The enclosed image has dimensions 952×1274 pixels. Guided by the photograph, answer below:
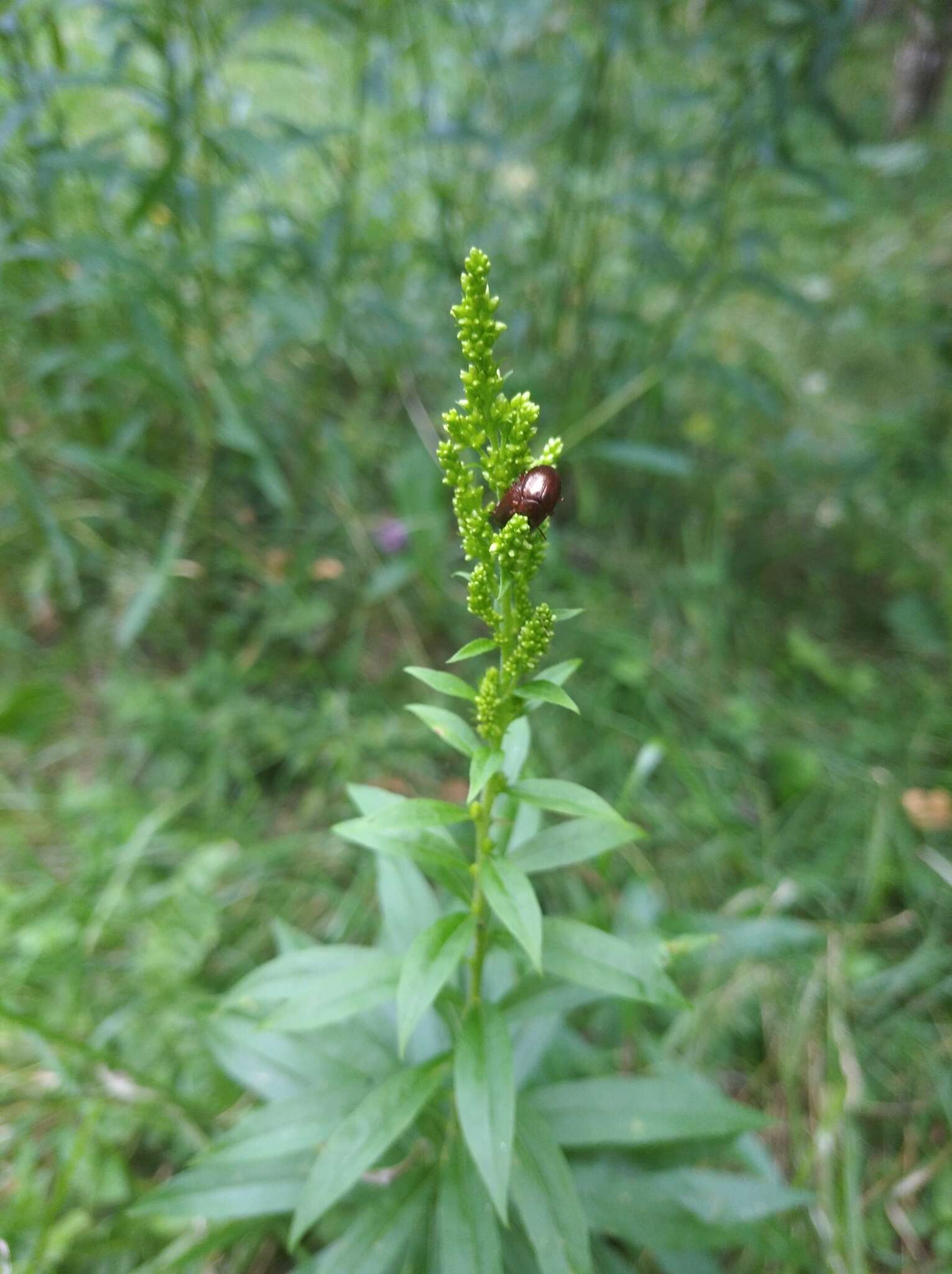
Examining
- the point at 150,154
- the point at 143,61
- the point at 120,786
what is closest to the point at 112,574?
the point at 120,786

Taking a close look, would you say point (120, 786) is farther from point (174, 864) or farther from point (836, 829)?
point (836, 829)

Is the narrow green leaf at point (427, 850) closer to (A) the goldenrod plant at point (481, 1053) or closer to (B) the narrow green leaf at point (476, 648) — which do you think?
(A) the goldenrod plant at point (481, 1053)

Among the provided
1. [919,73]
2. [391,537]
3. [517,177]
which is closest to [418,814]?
[391,537]

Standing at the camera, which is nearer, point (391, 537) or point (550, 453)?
point (550, 453)

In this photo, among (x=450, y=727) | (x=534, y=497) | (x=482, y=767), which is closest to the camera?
(x=534, y=497)

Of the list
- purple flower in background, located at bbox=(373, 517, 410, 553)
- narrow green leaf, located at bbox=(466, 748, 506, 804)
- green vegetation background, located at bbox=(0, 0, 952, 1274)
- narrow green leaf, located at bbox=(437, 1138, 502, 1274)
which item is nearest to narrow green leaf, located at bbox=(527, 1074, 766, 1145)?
narrow green leaf, located at bbox=(437, 1138, 502, 1274)

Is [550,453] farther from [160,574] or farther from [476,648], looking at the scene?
[160,574]
